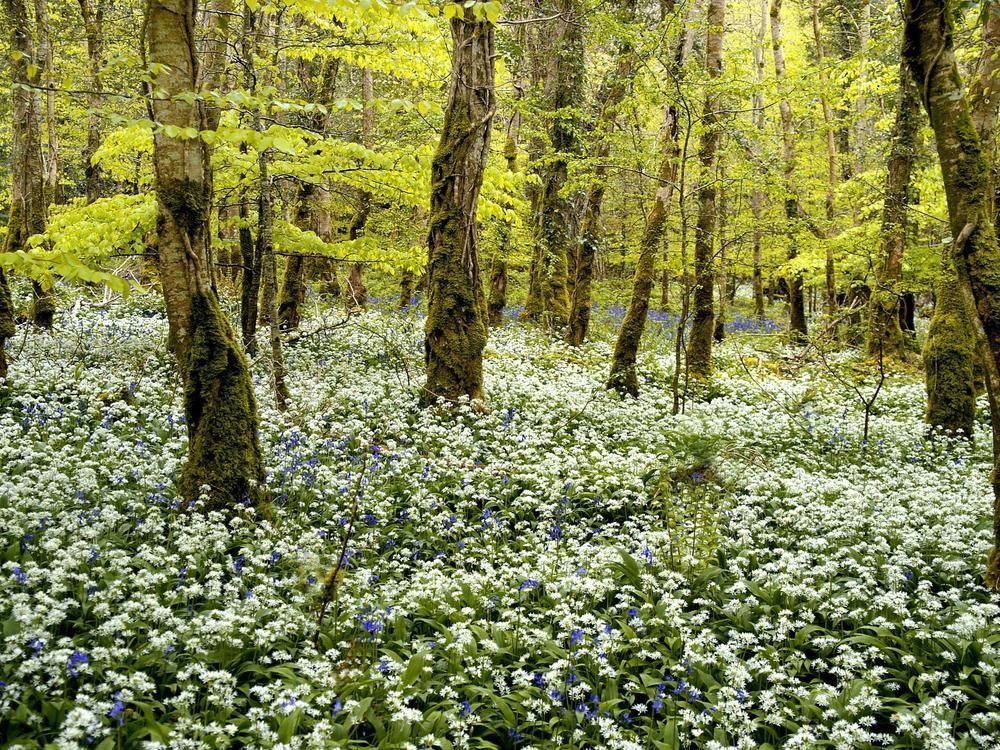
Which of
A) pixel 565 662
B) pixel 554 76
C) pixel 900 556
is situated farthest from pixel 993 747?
pixel 554 76

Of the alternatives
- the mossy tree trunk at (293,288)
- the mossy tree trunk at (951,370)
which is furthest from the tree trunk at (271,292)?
the mossy tree trunk at (951,370)

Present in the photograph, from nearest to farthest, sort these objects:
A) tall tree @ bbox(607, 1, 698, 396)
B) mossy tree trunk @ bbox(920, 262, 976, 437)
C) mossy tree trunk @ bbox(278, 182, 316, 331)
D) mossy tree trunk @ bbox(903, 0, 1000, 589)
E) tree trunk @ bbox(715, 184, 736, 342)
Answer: mossy tree trunk @ bbox(903, 0, 1000, 589), mossy tree trunk @ bbox(920, 262, 976, 437), tall tree @ bbox(607, 1, 698, 396), tree trunk @ bbox(715, 184, 736, 342), mossy tree trunk @ bbox(278, 182, 316, 331)

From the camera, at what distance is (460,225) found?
9.30 meters

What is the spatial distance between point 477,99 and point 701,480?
589 cm

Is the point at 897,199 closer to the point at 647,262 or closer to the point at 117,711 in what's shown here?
the point at 647,262

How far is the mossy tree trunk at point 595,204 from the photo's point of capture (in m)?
12.7

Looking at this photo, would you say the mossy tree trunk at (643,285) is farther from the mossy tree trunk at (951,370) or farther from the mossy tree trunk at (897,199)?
the mossy tree trunk at (951,370)

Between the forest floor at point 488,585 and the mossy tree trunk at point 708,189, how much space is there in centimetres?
326

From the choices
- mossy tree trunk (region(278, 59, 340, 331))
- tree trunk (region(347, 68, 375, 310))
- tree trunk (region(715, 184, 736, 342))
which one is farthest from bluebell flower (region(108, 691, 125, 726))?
tree trunk (region(347, 68, 375, 310))

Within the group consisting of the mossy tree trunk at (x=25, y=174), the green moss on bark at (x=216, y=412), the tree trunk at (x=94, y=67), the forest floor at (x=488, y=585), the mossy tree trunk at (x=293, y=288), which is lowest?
the forest floor at (x=488, y=585)

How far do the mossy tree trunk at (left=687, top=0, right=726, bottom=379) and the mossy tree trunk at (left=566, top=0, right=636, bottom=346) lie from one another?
5.52ft

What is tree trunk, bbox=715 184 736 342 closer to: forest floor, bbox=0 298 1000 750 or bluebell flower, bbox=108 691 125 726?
forest floor, bbox=0 298 1000 750

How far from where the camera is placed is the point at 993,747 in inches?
147

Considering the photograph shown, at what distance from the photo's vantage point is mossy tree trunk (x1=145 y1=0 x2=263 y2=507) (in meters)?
5.73
